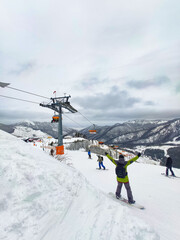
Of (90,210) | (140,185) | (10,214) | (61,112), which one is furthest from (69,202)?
(61,112)

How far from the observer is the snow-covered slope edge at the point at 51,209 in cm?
254

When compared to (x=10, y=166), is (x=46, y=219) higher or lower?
lower

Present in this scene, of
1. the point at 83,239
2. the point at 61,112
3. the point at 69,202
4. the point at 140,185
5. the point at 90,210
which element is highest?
the point at 61,112

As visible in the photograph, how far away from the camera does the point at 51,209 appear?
9.75 ft

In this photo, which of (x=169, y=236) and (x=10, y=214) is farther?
(x=169, y=236)

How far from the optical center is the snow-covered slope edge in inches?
100

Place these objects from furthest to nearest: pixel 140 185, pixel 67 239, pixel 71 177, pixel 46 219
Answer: pixel 140 185 → pixel 71 177 → pixel 46 219 → pixel 67 239

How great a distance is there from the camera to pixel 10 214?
255 centimetres

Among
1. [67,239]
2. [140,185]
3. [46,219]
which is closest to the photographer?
[67,239]

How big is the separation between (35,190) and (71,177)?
1235mm

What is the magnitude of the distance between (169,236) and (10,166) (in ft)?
16.0

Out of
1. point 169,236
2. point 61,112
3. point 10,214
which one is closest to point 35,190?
point 10,214

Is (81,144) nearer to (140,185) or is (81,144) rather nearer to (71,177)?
(140,185)

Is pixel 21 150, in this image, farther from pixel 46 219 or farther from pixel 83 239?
pixel 83 239
